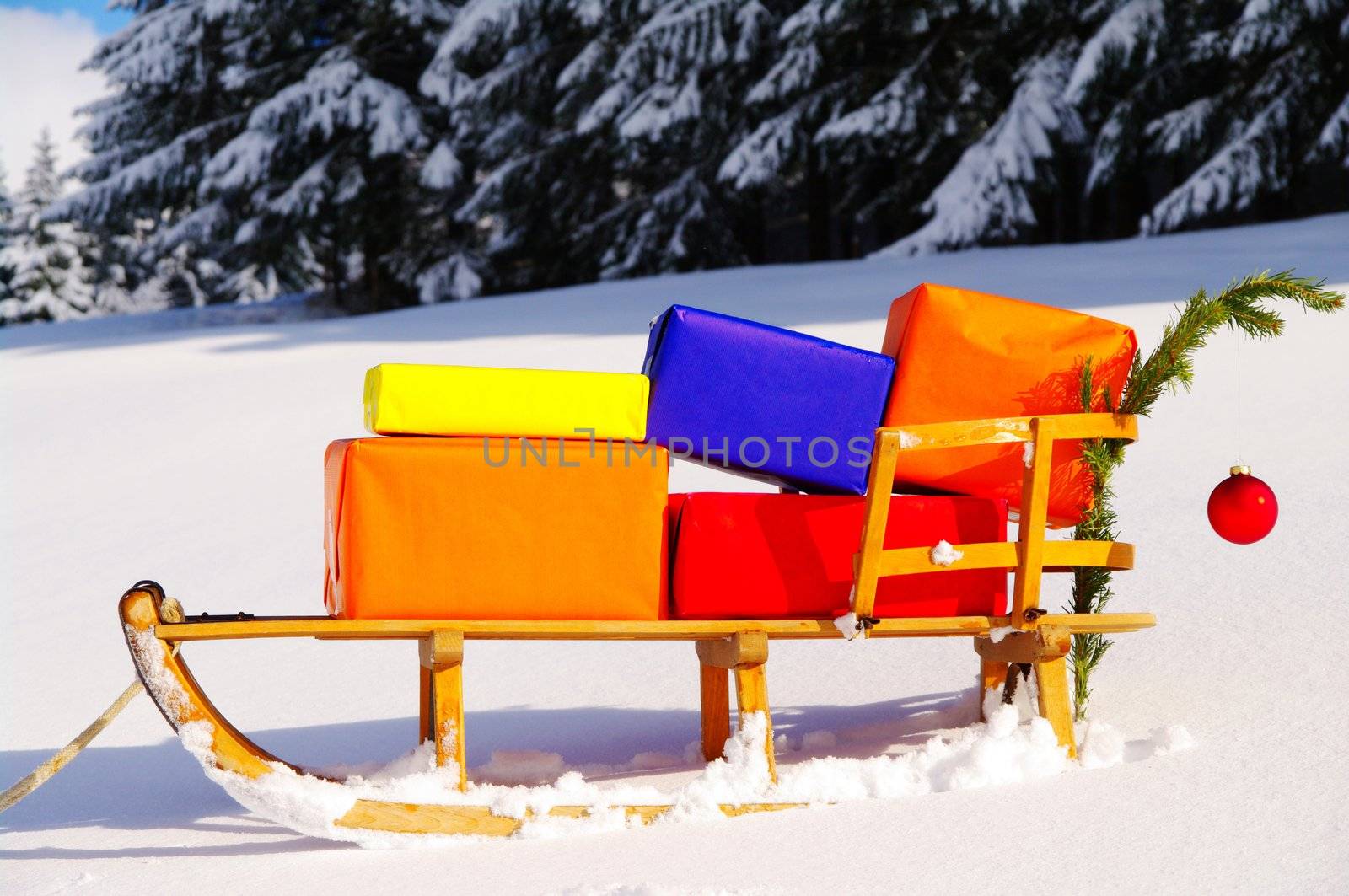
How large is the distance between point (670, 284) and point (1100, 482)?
304 inches

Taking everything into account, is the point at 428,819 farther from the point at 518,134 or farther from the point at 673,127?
the point at 518,134

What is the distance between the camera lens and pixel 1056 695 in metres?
2.88

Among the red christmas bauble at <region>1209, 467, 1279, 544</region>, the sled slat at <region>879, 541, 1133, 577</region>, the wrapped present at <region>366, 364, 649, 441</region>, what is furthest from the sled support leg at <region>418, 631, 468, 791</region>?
the red christmas bauble at <region>1209, 467, 1279, 544</region>

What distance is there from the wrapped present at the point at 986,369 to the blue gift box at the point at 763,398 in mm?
82

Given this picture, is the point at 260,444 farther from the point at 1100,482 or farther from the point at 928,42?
the point at 928,42

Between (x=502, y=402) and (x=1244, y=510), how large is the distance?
5.07 feet

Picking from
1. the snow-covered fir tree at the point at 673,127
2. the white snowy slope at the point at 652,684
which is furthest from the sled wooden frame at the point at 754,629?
the snow-covered fir tree at the point at 673,127

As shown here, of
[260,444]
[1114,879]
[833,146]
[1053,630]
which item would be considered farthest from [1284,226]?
[1114,879]

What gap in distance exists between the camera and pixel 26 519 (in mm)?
5996

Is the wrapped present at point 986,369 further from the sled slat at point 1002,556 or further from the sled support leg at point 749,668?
the sled support leg at point 749,668

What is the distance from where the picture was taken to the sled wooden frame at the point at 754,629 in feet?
8.43

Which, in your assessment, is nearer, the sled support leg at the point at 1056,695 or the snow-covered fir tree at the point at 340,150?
the sled support leg at the point at 1056,695

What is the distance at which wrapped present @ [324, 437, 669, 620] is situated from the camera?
8.55 feet

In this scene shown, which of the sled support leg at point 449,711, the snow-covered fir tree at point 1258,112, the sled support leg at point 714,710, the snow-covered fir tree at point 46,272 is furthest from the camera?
the snow-covered fir tree at point 46,272
